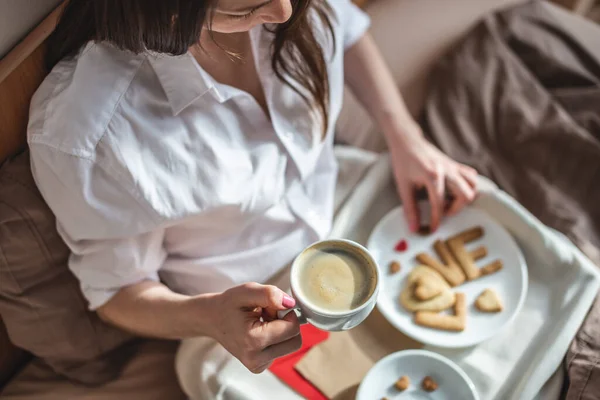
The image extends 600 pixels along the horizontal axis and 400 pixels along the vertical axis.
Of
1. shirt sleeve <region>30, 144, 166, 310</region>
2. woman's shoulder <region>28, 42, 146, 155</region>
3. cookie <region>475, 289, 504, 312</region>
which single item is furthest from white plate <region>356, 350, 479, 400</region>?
woman's shoulder <region>28, 42, 146, 155</region>

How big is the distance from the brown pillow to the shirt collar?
21 centimetres

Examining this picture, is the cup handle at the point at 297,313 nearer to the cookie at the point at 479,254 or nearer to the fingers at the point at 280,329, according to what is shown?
the fingers at the point at 280,329

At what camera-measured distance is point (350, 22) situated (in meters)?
1.01

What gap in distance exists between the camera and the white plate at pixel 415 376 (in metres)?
0.79

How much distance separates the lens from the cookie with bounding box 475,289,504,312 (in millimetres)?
862

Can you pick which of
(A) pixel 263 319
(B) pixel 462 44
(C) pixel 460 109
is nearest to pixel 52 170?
(A) pixel 263 319

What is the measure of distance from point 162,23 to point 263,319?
345 mm

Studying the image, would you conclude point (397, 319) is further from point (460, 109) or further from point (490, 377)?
point (460, 109)

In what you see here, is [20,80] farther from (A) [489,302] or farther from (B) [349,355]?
(A) [489,302]

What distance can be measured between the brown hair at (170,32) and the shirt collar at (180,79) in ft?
0.22

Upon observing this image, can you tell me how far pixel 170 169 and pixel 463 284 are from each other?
478mm

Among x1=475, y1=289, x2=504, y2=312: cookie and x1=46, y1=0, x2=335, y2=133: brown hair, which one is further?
x1=475, y1=289, x2=504, y2=312: cookie

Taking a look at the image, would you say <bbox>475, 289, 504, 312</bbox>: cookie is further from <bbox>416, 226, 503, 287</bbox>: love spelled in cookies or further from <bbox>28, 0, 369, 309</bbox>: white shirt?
<bbox>28, 0, 369, 309</bbox>: white shirt

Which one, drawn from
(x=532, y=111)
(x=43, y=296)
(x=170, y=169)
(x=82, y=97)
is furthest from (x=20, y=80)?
(x=532, y=111)
